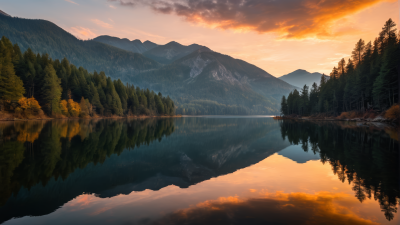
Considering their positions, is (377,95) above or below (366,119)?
above

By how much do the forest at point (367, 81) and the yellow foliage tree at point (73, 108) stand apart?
366 feet

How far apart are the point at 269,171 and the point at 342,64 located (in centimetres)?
11372

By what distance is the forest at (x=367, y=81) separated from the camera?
57.2 meters

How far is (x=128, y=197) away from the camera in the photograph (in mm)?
9242

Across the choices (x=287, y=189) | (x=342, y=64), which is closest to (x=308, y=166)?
(x=287, y=189)

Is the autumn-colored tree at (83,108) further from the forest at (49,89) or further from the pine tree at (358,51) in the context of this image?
the pine tree at (358,51)

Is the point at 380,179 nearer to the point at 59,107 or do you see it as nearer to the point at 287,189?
the point at 287,189

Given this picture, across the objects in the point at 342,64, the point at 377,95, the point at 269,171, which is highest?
the point at 342,64

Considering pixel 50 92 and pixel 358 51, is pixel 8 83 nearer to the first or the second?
pixel 50 92

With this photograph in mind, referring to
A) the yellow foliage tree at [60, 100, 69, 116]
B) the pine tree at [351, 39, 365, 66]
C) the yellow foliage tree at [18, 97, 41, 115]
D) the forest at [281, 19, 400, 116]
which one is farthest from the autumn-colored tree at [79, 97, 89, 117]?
the pine tree at [351, 39, 365, 66]

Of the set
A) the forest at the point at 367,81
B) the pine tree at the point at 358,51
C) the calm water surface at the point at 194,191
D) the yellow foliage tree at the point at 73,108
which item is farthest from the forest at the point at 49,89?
the pine tree at the point at 358,51

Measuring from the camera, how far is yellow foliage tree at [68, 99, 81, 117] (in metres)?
84.4

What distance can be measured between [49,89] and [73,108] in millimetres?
13052

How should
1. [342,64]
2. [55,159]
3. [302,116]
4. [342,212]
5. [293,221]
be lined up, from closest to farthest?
[293,221] < [342,212] < [55,159] < [342,64] < [302,116]
